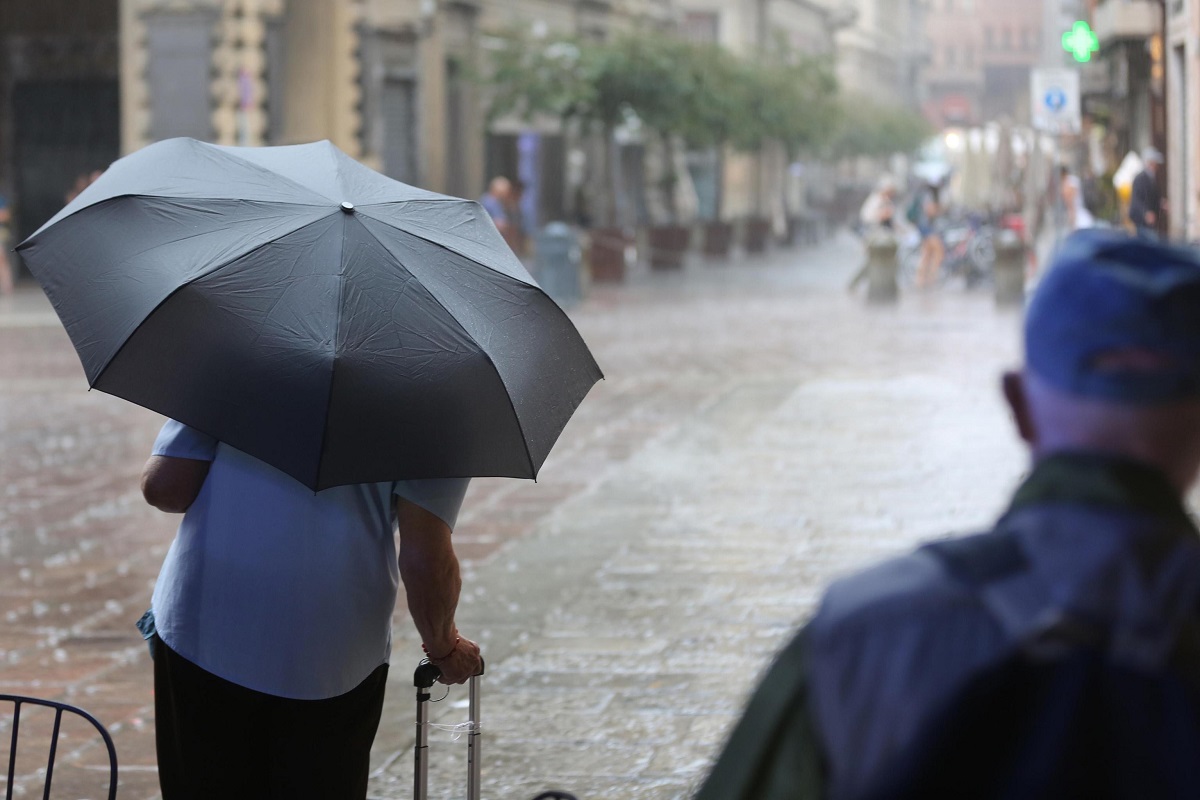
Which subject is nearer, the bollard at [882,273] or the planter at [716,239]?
the bollard at [882,273]

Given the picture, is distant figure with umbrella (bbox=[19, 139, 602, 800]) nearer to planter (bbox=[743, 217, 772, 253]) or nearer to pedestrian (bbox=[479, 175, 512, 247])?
pedestrian (bbox=[479, 175, 512, 247])

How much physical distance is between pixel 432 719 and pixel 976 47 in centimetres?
15951

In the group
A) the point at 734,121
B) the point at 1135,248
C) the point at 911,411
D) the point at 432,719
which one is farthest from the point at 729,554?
the point at 734,121

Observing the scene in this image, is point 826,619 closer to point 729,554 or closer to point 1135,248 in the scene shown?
point 1135,248

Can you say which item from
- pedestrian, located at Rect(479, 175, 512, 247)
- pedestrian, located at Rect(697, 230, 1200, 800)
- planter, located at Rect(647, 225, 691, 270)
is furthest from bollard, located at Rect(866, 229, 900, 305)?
pedestrian, located at Rect(697, 230, 1200, 800)

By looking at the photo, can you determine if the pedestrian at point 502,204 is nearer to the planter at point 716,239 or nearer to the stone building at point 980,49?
the planter at point 716,239

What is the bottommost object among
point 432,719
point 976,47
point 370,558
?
point 432,719

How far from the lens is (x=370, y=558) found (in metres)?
3.14

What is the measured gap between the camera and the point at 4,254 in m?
27.6

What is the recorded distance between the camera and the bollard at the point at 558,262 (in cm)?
2325

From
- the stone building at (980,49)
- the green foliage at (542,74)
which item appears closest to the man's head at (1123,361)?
the green foliage at (542,74)

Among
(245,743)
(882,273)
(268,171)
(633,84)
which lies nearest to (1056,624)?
(245,743)

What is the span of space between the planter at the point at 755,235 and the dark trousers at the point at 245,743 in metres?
41.1

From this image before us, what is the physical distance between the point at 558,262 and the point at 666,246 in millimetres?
12150
